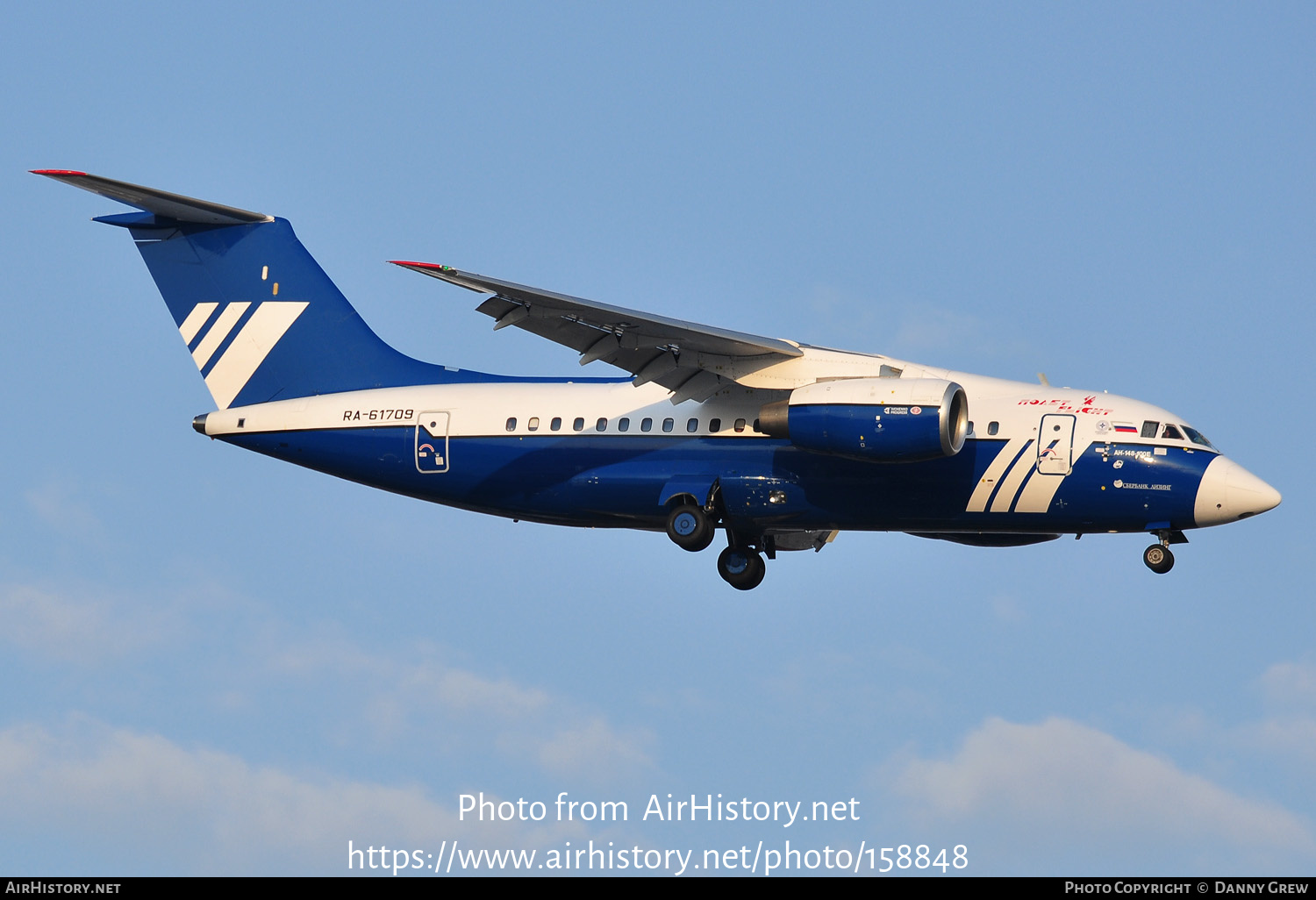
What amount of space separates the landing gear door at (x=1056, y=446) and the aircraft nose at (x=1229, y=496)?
4.87 feet

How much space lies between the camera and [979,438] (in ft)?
71.7

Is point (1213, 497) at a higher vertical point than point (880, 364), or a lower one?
lower

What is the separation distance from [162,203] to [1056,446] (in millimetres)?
11951

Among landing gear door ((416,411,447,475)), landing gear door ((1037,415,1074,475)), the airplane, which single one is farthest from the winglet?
landing gear door ((1037,415,1074,475))

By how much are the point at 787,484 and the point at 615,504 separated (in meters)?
2.20

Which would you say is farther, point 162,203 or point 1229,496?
point 162,203

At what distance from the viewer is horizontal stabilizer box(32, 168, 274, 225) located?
2314 centimetres

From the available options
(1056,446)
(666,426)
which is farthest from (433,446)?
(1056,446)

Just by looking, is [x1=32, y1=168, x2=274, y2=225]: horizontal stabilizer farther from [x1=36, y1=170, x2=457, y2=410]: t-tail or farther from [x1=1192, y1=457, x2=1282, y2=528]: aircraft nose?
[x1=1192, y1=457, x2=1282, y2=528]: aircraft nose

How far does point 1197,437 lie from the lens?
21625mm

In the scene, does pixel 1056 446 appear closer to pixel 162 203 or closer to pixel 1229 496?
pixel 1229 496
